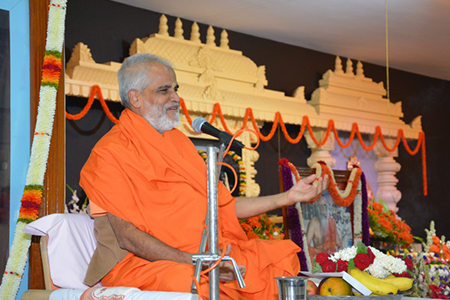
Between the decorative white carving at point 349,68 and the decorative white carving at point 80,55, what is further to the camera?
the decorative white carving at point 349,68

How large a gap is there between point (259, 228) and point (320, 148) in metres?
2.97

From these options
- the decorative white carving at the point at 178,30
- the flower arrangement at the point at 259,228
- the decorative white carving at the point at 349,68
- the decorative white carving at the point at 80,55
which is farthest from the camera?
the decorative white carving at the point at 349,68

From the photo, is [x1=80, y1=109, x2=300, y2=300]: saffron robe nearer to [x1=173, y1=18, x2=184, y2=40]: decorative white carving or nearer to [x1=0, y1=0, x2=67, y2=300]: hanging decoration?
[x1=0, y1=0, x2=67, y2=300]: hanging decoration

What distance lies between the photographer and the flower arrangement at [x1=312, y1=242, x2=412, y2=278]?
1832 mm

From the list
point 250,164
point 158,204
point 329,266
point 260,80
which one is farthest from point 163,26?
point 329,266

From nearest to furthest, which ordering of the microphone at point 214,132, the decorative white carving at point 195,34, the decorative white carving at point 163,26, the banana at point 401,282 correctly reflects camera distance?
the microphone at point 214,132, the banana at point 401,282, the decorative white carving at point 163,26, the decorative white carving at point 195,34

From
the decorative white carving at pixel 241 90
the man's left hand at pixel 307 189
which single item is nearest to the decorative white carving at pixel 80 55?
the decorative white carving at pixel 241 90

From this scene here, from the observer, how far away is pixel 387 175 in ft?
26.7

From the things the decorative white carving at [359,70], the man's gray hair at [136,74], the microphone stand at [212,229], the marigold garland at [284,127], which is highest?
the decorative white carving at [359,70]

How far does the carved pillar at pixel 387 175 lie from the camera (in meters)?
8.02

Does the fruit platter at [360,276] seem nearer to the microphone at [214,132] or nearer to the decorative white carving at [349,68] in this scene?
the microphone at [214,132]

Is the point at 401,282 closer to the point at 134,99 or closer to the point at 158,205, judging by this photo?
the point at 158,205

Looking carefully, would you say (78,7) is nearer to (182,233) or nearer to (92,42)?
(92,42)

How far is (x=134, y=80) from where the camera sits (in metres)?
2.69
